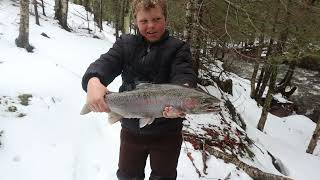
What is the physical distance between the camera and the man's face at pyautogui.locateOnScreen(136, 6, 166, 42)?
2817 mm

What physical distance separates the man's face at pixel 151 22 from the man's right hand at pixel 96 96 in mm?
554

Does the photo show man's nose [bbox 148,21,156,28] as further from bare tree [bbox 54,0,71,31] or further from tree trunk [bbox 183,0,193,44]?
bare tree [bbox 54,0,71,31]

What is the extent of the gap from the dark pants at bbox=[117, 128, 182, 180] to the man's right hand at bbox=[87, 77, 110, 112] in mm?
668

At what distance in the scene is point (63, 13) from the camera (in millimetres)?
19609

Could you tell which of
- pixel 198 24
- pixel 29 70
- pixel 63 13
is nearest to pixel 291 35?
pixel 198 24

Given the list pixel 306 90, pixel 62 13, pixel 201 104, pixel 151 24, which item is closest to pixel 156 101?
pixel 201 104

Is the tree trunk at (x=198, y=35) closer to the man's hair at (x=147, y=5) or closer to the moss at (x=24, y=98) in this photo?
the moss at (x=24, y=98)

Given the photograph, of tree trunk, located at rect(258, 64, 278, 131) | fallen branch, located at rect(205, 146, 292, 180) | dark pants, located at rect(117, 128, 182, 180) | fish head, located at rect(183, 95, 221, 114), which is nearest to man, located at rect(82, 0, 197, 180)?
dark pants, located at rect(117, 128, 182, 180)

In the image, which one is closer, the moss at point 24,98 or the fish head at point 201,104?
the fish head at point 201,104

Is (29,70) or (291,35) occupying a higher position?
(291,35)

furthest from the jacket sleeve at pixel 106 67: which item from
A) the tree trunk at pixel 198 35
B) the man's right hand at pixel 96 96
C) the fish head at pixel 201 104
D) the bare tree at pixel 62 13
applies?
the bare tree at pixel 62 13

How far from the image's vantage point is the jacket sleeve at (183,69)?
9.35ft

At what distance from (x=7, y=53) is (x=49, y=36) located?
16.1ft

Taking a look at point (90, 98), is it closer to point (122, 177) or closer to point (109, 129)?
point (122, 177)
